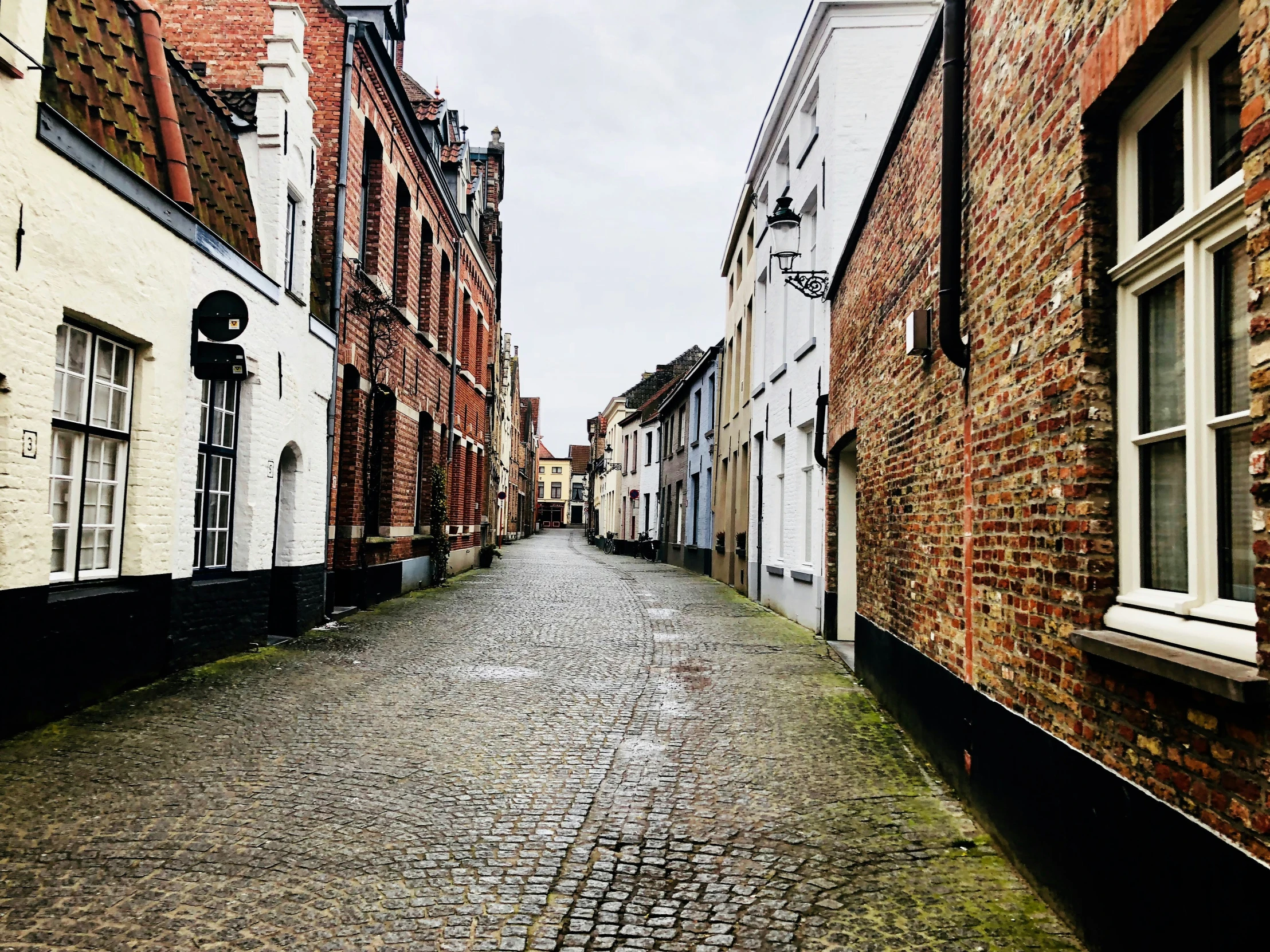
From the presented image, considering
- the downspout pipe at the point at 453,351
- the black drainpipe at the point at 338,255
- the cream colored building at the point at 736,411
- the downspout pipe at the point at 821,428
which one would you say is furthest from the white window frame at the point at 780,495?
the downspout pipe at the point at 453,351

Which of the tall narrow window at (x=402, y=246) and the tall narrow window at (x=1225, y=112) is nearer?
the tall narrow window at (x=1225, y=112)

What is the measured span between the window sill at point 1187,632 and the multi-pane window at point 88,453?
6.16 m

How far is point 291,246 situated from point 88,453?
4685mm

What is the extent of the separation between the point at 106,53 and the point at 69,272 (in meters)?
2.00

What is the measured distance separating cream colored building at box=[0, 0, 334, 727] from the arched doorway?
21mm

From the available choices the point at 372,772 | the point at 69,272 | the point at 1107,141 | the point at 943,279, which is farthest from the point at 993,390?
the point at 69,272

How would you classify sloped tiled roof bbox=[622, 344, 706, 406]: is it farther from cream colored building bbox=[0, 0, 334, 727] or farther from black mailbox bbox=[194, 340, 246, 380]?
black mailbox bbox=[194, 340, 246, 380]

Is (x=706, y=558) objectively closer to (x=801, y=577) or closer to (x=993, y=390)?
(x=801, y=577)

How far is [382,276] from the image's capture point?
1434 centimetres

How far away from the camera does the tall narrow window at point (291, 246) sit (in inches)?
424

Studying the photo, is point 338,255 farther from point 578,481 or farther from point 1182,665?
point 578,481

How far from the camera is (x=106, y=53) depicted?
23.9 ft

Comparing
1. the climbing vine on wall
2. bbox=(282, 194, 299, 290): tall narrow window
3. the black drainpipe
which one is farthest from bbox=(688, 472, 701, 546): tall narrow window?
bbox=(282, 194, 299, 290): tall narrow window

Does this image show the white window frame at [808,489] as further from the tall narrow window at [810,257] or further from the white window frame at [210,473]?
the white window frame at [210,473]
